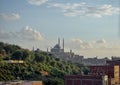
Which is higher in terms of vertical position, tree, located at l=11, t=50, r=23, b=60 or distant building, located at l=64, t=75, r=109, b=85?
tree, located at l=11, t=50, r=23, b=60

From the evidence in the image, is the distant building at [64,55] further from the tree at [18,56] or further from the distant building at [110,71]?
the distant building at [110,71]

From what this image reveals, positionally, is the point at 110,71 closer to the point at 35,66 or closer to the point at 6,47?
the point at 35,66

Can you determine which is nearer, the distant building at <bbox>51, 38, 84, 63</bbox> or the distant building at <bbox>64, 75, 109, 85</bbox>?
the distant building at <bbox>64, 75, 109, 85</bbox>

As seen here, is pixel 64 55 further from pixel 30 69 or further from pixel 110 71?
pixel 110 71

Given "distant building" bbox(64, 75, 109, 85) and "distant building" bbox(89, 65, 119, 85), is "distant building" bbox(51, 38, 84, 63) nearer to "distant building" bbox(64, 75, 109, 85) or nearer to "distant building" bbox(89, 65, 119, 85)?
"distant building" bbox(89, 65, 119, 85)

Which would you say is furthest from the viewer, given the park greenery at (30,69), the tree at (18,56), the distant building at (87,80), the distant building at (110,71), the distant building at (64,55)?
the distant building at (64,55)

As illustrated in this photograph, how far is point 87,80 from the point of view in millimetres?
23250

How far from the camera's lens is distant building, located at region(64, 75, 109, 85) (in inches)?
896

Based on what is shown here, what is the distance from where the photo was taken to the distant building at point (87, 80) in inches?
896

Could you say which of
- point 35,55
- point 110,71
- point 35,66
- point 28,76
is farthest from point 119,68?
point 35,55

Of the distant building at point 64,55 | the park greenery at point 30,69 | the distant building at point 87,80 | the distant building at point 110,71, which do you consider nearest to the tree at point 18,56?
the park greenery at point 30,69

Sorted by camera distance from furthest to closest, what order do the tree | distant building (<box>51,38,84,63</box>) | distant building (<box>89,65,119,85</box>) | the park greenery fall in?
1. distant building (<box>51,38,84,63</box>)
2. the tree
3. the park greenery
4. distant building (<box>89,65,119,85</box>)

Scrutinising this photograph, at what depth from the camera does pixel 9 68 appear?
3819cm

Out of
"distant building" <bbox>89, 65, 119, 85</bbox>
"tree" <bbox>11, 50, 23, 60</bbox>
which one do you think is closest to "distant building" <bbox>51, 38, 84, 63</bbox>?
"tree" <bbox>11, 50, 23, 60</bbox>
